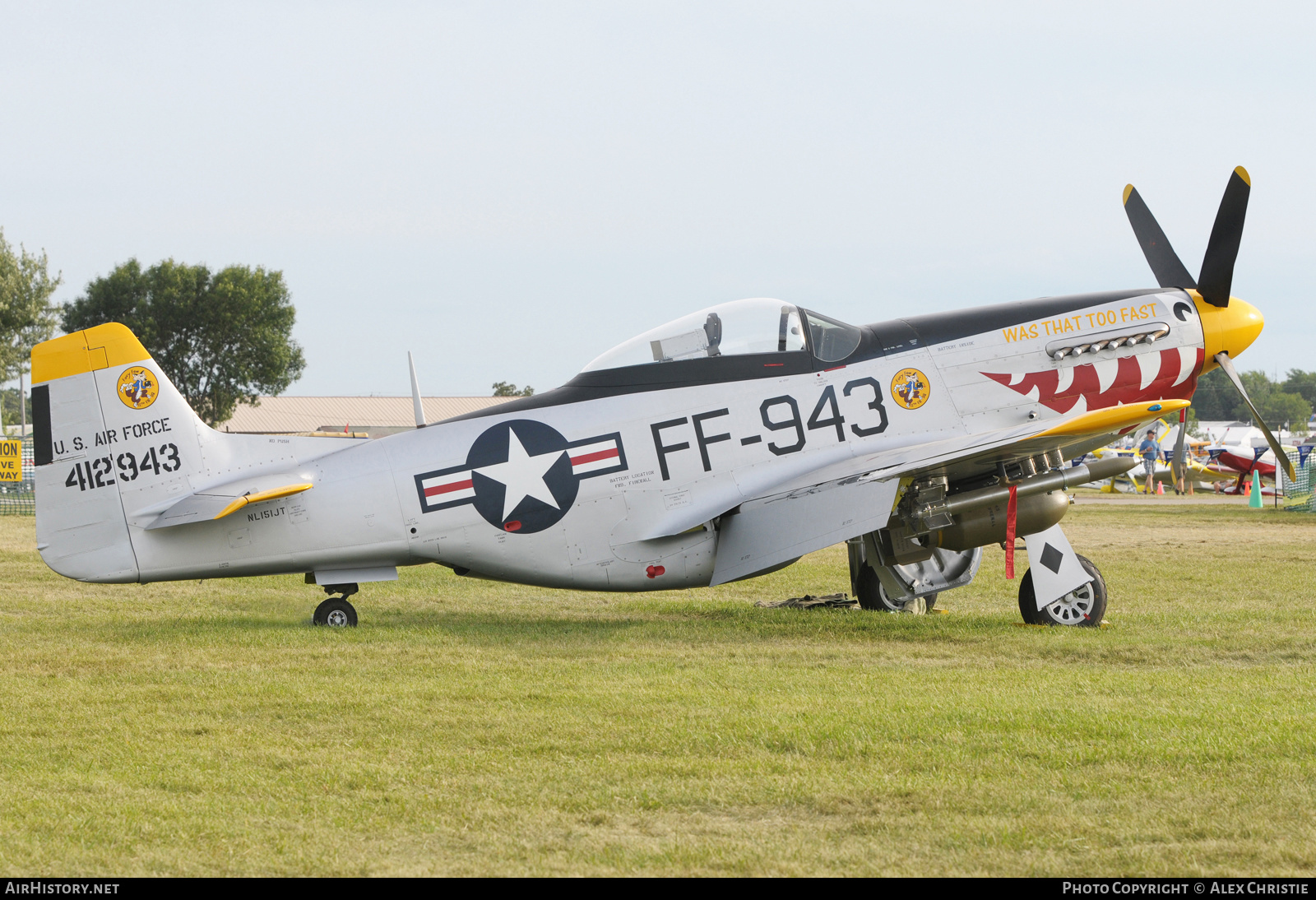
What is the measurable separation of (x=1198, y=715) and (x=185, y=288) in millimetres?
57356

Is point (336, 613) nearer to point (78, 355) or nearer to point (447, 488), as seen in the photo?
point (447, 488)

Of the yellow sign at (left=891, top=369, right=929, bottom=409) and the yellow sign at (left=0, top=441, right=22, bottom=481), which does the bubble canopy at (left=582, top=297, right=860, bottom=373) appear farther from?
the yellow sign at (left=0, top=441, right=22, bottom=481)

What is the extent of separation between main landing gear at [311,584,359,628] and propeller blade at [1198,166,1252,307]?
7765 millimetres

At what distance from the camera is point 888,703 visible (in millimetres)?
6277

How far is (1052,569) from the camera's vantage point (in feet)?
31.3

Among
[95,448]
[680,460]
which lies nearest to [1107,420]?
[680,460]

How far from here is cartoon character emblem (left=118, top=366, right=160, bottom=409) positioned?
9.24 meters

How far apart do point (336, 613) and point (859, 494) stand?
171 inches

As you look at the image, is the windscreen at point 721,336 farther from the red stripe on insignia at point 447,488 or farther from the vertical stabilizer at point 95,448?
the vertical stabilizer at point 95,448

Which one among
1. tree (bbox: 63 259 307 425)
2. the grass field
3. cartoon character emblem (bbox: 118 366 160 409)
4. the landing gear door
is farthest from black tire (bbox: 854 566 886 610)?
tree (bbox: 63 259 307 425)

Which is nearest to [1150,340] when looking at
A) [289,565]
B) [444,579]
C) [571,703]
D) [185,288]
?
[571,703]

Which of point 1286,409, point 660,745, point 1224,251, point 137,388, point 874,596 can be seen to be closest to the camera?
point 660,745

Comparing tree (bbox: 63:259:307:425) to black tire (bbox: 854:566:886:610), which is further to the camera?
tree (bbox: 63:259:307:425)

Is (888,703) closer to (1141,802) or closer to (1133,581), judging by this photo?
(1141,802)
